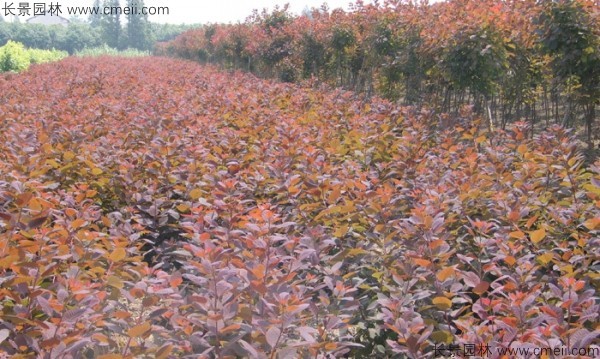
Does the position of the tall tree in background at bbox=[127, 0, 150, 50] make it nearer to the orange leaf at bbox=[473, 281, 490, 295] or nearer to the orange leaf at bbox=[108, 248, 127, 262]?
the orange leaf at bbox=[108, 248, 127, 262]

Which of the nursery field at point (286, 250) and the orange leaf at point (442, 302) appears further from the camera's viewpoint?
the orange leaf at point (442, 302)

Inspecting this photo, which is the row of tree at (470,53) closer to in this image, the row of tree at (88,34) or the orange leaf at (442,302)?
the orange leaf at (442,302)

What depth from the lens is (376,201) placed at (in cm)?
282

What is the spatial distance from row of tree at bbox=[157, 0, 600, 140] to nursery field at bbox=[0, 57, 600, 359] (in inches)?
94.6

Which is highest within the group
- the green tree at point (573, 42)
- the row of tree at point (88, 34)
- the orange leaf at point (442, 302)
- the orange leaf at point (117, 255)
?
the row of tree at point (88, 34)

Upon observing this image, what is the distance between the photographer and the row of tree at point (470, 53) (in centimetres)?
673

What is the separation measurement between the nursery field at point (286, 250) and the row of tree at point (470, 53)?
2.40 meters

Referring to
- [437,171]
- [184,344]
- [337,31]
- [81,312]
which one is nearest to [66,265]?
[81,312]

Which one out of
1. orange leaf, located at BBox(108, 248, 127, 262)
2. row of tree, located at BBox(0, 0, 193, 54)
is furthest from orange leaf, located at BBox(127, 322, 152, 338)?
row of tree, located at BBox(0, 0, 193, 54)

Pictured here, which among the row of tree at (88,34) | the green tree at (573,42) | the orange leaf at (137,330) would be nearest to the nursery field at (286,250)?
the orange leaf at (137,330)

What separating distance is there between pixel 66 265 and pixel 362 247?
4.46 ft

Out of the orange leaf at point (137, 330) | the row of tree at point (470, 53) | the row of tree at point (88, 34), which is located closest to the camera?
the orange leaf at point (137, 330)

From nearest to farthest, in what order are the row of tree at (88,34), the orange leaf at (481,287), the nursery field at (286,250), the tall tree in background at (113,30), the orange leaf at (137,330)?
the orange leaf at (137,330) < the nursery field at (286,250) < the orange leaf at (481,287) < the row of tree at (88,34) < the tall tree in background at (113,30)

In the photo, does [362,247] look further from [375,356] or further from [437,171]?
[437,171]
